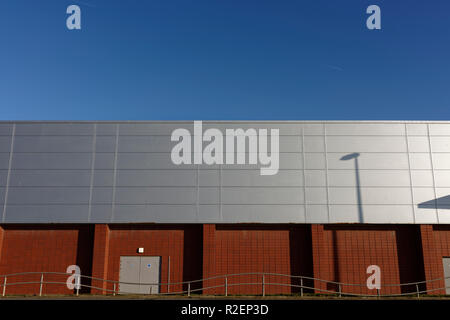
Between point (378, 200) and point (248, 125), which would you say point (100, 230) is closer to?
point (248, 125)

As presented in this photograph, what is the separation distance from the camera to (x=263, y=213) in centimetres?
2455

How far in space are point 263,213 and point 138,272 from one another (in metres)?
7.51

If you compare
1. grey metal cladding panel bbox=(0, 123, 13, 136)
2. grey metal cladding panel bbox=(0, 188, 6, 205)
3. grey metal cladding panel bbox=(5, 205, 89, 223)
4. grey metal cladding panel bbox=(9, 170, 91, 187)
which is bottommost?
grey metal cladding panel bbox=(5, 205, 89, 223)

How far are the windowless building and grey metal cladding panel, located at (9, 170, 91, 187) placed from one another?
0.06 m

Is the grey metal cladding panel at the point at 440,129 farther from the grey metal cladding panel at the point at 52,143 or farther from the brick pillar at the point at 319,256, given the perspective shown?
the grey metal cladding panel at the point at 52,143

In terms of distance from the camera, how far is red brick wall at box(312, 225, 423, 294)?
24047 millimetres

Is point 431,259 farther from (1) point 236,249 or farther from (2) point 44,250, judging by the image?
(2) point 44,250

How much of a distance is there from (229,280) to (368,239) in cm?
792

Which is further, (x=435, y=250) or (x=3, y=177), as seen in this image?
(x=3, y=177)

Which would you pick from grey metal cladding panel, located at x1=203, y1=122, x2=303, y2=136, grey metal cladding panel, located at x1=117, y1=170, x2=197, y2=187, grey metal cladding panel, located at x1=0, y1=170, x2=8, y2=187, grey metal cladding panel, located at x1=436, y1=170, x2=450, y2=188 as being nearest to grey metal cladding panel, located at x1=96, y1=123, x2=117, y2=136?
grey metal cladding panel, located at x1=117, y1=170, x2=197, y2=187

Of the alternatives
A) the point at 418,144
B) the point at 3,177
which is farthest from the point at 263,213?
the point at 3,177

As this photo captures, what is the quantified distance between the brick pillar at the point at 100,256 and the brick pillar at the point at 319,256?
36.1 feet

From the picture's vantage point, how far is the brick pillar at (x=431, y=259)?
77.3 ft

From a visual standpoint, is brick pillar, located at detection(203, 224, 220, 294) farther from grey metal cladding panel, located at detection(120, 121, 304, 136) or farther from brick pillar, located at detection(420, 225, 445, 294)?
brick pillar, located at detection(420, 225, 445, 294)
